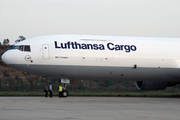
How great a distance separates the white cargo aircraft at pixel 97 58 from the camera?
2570 centimetres

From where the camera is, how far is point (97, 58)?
86.4 feet

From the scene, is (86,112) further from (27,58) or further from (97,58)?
(27,58)

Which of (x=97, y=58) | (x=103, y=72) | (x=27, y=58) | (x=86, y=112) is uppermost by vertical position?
(x=27, y=58)

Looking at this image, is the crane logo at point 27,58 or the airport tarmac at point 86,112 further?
the crane logo at point 27,58

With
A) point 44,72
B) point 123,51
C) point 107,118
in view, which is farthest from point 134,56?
point 107,118

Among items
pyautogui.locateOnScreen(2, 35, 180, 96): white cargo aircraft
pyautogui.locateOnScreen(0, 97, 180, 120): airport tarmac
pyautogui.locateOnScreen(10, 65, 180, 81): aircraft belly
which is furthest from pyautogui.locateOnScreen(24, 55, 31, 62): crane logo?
pyautogui.locateOnScreen(0, 97, 180, 120): airport tarmac

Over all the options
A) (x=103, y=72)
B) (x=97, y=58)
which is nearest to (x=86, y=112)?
(x=97, y=58)

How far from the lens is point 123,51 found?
2709 centimetres

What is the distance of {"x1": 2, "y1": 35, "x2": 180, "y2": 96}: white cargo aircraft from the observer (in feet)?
84.3

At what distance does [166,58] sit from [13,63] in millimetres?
13831

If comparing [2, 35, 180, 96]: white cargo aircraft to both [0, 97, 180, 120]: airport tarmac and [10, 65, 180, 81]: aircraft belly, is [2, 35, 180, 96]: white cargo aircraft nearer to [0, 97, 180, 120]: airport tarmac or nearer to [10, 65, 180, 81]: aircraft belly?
[10, 65, 180, 81]: aircraft belly

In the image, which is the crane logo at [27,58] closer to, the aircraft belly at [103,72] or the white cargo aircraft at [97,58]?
the white cargo aircraft at [97,58]

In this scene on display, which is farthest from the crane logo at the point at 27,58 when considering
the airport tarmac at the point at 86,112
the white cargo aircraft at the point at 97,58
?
the airport tarmac at the point at 86,112

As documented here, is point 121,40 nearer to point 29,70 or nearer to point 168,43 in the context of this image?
point 168,43
